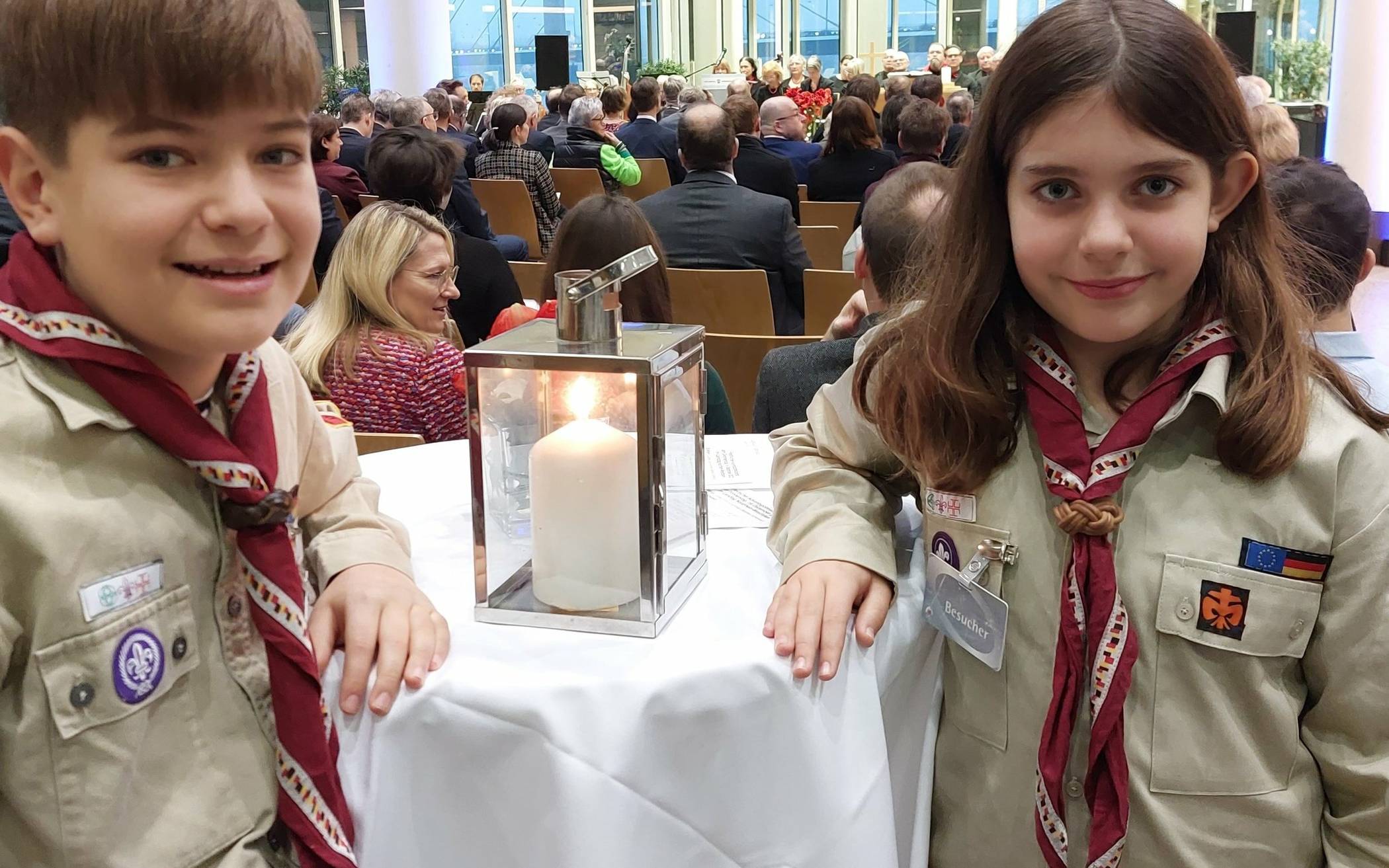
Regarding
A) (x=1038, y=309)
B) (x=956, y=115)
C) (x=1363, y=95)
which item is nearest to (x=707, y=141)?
(x=1038, y=309)

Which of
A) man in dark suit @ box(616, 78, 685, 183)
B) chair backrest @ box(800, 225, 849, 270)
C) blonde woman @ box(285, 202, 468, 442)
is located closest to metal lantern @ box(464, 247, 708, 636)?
blonde woman @ box(285, 202, 468, 442)

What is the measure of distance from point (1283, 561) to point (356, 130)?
7.00 metres

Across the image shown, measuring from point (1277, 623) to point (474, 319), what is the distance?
3.22 m

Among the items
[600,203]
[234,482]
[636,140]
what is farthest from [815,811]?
[636,140]

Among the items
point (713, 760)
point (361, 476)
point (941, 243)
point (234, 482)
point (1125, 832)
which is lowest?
point (1125, 832)

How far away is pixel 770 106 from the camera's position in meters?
7.48

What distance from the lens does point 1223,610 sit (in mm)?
1113

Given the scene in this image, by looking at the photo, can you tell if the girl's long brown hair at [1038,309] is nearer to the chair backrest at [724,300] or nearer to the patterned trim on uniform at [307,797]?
the patterned trim on uniform at [307,797]

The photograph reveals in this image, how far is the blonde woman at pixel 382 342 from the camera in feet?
8.30

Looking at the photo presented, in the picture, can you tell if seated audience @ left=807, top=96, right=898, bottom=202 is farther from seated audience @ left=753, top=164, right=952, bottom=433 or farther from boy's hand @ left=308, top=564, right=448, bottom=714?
boy's hand @ left=308, top=564, right=448, bottom=714

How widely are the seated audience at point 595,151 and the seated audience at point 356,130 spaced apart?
124 centimetres

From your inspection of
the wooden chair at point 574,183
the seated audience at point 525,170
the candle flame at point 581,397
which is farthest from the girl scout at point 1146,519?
the wooden chair at point 574,183

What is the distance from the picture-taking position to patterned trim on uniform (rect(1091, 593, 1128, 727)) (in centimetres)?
112

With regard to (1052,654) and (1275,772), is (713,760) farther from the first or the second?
(1275,772)
